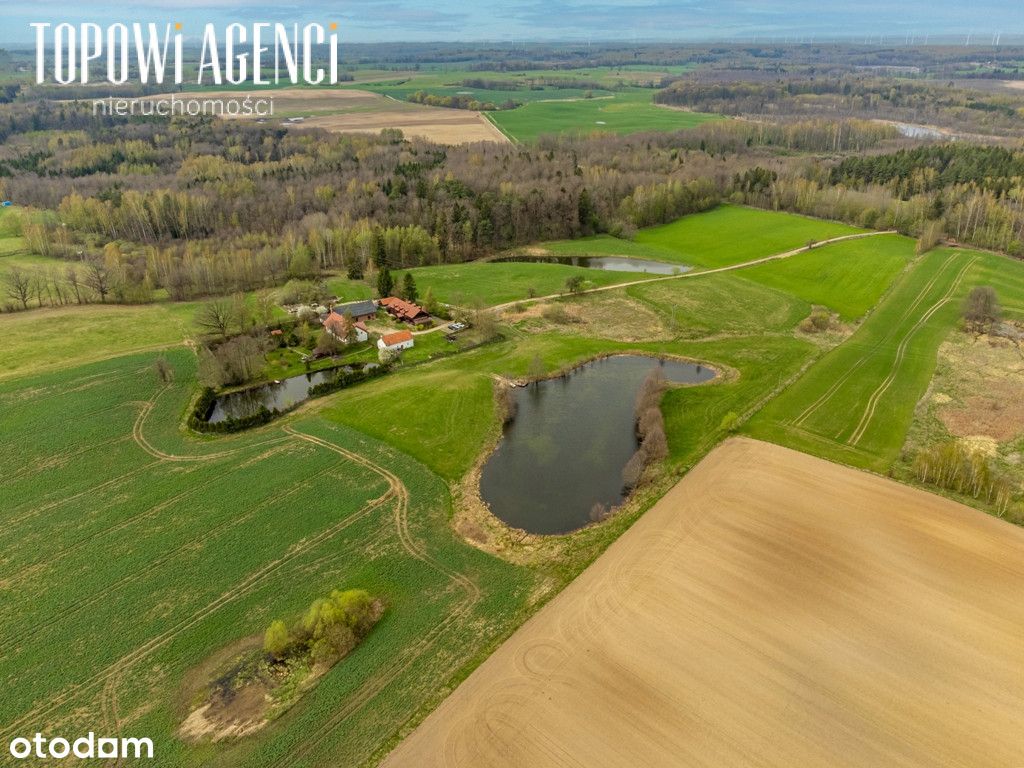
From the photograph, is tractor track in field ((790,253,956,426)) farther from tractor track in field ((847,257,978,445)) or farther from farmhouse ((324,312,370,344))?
farmhouse ((324,312,370,344))

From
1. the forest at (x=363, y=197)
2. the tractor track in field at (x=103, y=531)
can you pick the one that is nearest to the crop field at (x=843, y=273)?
the forest at (x=363, y=197)

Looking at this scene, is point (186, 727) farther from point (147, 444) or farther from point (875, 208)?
point (875, 208)

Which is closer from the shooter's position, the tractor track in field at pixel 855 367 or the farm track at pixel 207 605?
the farm track at pixel 207 605

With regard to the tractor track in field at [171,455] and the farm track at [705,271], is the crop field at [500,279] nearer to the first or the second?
the farm track at [705,271]

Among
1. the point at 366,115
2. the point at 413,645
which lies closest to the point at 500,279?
the point at 413,645

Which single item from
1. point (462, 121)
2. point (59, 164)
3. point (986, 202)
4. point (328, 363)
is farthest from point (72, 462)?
point (462, 121)

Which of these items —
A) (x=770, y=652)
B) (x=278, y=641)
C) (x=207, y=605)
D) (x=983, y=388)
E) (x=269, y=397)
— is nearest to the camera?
(x=770, y=652)

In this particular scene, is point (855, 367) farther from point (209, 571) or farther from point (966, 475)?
point (209, 571)
